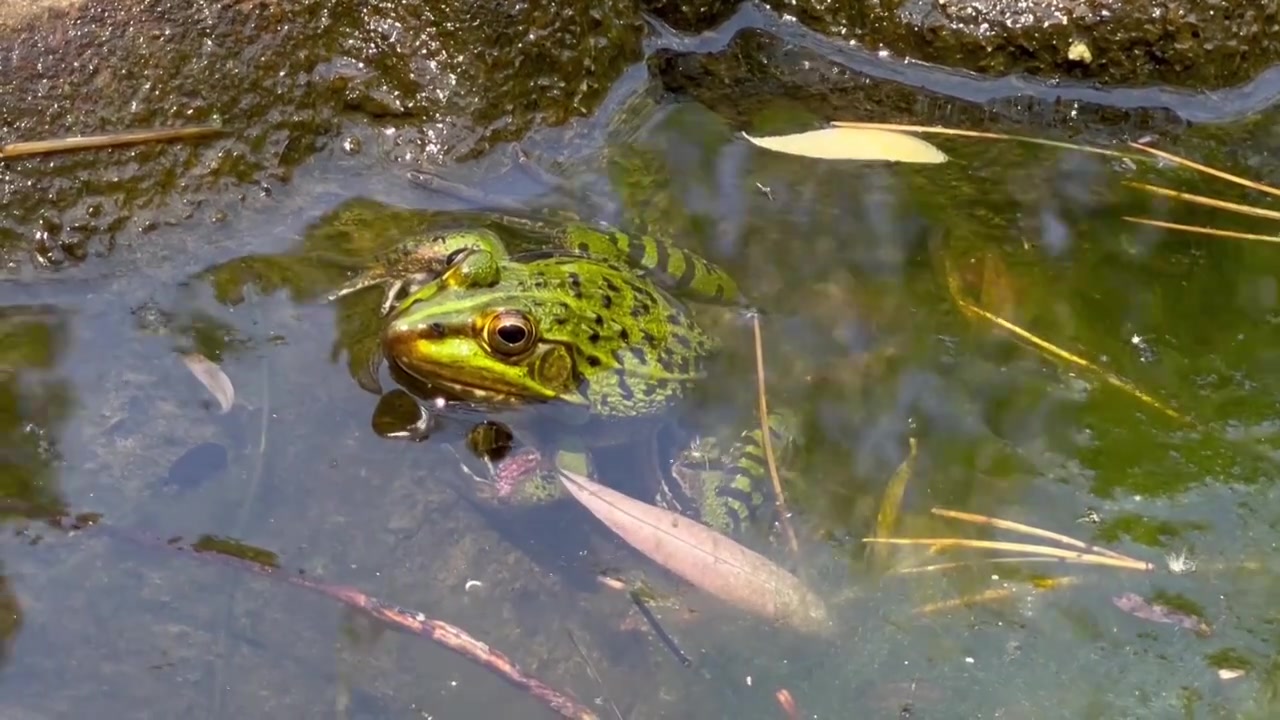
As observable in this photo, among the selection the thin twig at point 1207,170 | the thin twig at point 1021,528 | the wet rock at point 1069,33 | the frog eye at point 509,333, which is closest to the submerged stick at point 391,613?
the frog eye at point 509,333

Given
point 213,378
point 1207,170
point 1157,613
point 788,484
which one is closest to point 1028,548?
point 1157,613

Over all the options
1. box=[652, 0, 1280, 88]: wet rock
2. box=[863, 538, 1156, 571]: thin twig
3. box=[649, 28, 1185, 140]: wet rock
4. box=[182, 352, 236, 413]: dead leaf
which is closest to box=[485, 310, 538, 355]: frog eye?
box=[182, 352, 236, 413]: dead leaf

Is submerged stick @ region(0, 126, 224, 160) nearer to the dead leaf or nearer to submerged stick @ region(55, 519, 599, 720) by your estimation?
the dead leaf

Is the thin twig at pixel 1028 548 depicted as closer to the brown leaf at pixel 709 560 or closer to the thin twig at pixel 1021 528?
the thin twig at pixel 1021 528

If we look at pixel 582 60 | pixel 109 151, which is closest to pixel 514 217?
pixel 582 60

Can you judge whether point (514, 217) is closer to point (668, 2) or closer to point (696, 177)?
point (696, 177)

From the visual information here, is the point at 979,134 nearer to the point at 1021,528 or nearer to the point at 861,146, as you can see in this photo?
the point at 861,146
